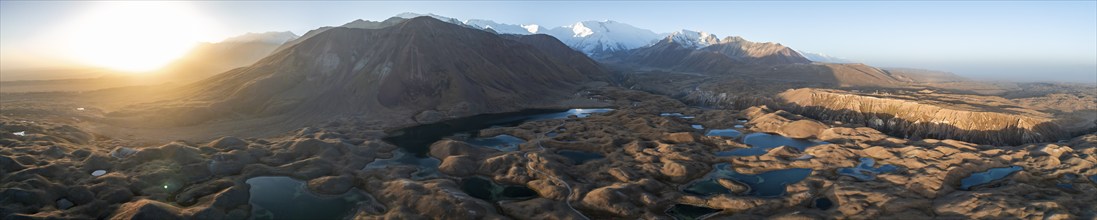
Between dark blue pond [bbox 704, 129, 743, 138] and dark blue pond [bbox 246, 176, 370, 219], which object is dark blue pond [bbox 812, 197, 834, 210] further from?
dark blue pond [bbox 246, 176, 370, 219]

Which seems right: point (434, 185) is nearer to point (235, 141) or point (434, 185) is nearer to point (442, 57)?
point (235, 141)

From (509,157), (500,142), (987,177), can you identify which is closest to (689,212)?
(509,157)

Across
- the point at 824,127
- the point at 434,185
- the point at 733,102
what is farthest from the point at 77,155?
the point at 733,102

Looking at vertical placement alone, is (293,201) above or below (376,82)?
below

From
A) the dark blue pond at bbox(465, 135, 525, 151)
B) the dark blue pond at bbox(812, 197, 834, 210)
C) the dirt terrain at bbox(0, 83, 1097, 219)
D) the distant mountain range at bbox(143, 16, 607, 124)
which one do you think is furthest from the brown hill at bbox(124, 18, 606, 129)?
the dark blue pond at bbox(812, 197, 834, 210)

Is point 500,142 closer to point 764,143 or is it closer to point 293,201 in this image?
point 293,201

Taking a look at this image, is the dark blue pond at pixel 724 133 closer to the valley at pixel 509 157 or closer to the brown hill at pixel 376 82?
the valley at pixel 509 157
